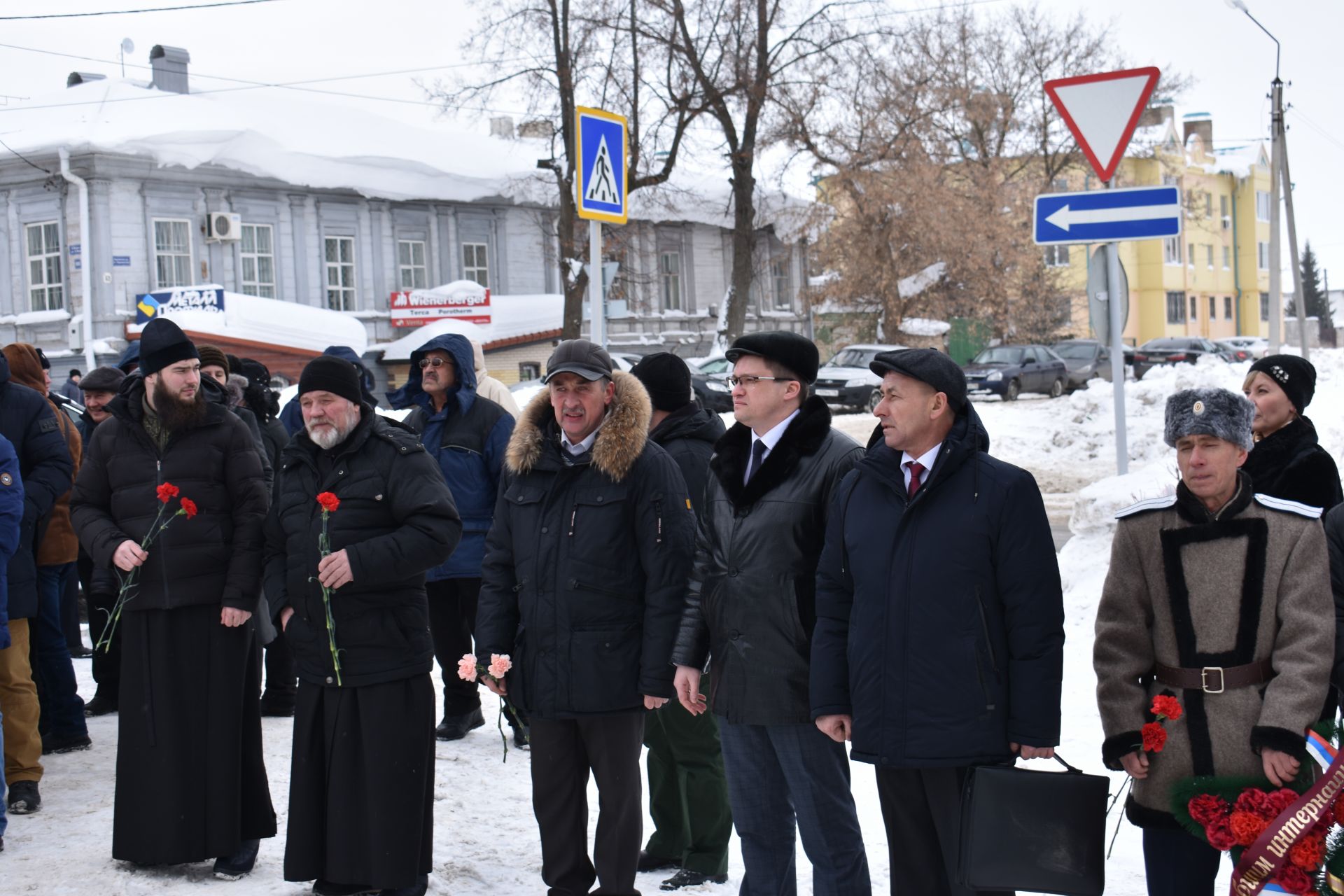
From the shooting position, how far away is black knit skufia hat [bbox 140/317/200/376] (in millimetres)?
5070

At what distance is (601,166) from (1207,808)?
5940 mm

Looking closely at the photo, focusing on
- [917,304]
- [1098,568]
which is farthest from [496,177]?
[1098,568]

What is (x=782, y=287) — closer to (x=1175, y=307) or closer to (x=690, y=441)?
(x=1175, y=307)

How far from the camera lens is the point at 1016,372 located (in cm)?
3378

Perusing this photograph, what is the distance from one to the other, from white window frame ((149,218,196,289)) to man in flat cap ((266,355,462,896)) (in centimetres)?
2589

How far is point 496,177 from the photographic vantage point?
115 ft

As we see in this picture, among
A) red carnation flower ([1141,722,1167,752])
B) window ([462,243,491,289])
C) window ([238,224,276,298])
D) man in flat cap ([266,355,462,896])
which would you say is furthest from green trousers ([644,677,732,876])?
window ([462,243,491,289])

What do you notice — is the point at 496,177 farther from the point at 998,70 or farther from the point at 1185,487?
the point at 1185,487

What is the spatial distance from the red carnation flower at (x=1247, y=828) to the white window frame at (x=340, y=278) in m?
30.9

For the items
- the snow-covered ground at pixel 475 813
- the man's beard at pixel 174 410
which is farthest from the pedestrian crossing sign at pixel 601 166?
the man's beard at pixel 174 410

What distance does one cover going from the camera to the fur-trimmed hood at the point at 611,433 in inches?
174

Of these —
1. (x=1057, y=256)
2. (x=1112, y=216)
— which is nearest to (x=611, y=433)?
(x=1112, y=216)

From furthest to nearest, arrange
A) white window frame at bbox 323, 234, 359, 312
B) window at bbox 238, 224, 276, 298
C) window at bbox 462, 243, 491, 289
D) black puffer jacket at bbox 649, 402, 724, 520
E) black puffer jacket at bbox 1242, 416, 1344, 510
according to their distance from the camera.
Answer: window at bbox 462, 243, 491, 289
white window frame at bbox 323, 234, 359, 312
window at bbox 238, 224, 276, 298
black puffer jacket at bbox 649, 402, 724, 520
black puffer jacket at bbox 1242, 416, 1344, 510

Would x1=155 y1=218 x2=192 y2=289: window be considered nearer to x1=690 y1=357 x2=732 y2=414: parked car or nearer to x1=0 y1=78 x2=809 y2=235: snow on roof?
x1=0 y1=78 x2=809 y2=235: snow on roof
